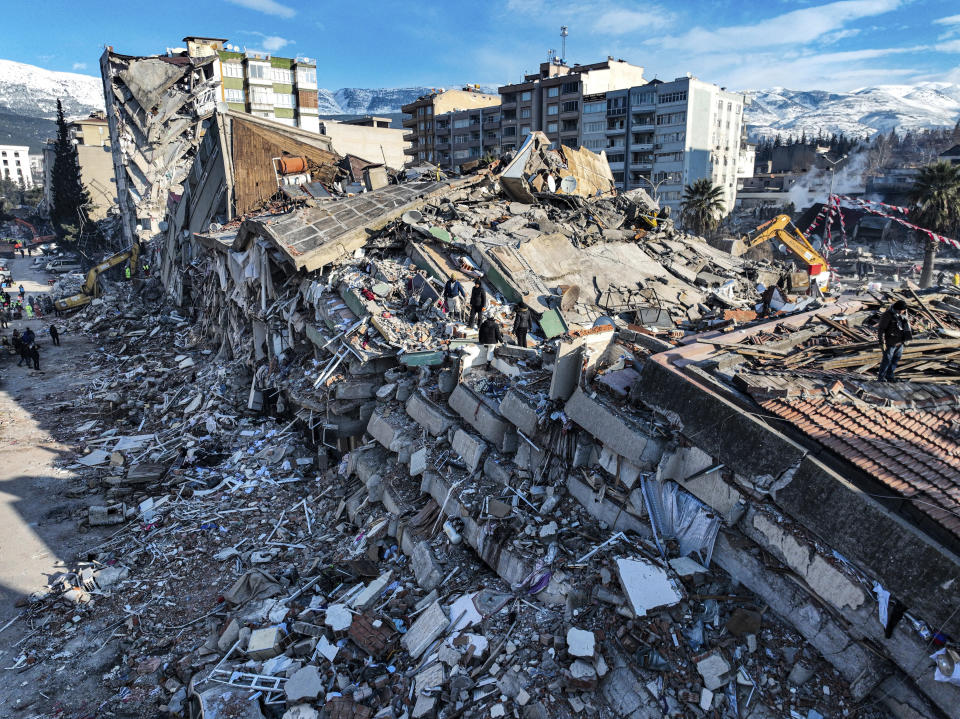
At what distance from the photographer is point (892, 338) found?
6.11 meters

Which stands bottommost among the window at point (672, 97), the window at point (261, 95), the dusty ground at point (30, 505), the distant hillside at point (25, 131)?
the dusty ground at point (30, 505)

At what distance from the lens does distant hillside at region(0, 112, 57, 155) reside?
167 meters

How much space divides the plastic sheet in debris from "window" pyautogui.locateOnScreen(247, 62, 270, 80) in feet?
189

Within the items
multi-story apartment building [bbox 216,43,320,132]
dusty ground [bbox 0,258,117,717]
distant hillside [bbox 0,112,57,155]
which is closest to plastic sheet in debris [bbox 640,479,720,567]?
dusty ground [bbox 0,258,117,717]

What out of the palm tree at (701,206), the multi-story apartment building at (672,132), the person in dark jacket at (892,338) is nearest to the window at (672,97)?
the multi-story apartment building at (672,132)

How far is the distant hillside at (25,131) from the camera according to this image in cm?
16700

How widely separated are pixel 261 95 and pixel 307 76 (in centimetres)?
529

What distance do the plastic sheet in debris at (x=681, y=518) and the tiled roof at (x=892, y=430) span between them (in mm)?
1186

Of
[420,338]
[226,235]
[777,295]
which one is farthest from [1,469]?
[777,295]

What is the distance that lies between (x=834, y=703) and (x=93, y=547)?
1061cm

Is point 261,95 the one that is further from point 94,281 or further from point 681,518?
point 681,518

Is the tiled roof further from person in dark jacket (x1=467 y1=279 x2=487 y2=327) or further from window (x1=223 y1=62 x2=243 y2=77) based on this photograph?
window (x1=223 y1=62 x2=243 y2=77)

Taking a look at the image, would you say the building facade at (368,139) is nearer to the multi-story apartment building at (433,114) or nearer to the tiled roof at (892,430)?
the multi-story apartment building at (433,114)

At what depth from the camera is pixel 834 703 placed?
14.2 ft
